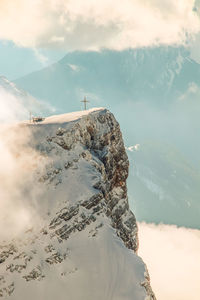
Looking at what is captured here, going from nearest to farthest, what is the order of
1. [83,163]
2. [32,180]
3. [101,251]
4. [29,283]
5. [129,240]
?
1. [29,283]
2. [101,251]
3. [32,180]
4. [83,163]
5. [129,240]

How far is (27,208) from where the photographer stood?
5900cm

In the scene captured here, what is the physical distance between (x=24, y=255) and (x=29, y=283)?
379 cm

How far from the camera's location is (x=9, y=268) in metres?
52.2

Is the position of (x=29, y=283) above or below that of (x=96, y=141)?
below

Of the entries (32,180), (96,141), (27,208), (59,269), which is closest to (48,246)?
(59,269)

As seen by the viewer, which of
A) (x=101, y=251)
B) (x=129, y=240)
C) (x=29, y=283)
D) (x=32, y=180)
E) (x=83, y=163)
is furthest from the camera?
(x=129, y=240)

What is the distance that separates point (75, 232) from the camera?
191ft

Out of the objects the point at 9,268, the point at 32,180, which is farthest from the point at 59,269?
the point at 32,180

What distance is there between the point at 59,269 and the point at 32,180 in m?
15.2

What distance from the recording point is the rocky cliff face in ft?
175

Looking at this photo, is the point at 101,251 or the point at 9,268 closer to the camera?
the point at 9,268

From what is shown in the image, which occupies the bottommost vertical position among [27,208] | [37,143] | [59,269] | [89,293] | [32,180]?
[89,293]

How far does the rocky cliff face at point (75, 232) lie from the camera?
53250mm

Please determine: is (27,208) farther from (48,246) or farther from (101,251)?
(101,251)
